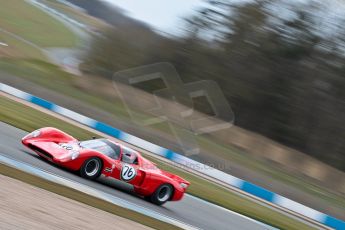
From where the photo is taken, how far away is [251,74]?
3153 cm

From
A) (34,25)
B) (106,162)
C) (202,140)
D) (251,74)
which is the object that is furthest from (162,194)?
(34,25)

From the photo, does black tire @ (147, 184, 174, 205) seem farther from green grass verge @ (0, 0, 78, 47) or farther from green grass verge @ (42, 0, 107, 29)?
green grass verge @ (42, 0, 107, 29)

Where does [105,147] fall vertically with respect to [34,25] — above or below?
above

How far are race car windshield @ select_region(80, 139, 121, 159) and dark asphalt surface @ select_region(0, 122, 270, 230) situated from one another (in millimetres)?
517

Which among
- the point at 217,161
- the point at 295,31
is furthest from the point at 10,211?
the point at 295,31

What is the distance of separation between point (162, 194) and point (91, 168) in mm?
1438

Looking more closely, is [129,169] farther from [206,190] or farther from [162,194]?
[206,190]

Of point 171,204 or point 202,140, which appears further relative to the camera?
point 202,140

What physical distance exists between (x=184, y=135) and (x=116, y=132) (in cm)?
495

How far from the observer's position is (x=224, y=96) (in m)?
31.9

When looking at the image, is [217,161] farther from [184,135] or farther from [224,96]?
[224,96]

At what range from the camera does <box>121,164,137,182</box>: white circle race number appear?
9914 millimetres

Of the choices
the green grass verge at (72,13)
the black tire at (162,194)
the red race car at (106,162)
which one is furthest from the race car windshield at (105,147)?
the green grass verge at (72,13)

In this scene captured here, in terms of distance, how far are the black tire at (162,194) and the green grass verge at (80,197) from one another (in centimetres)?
155
